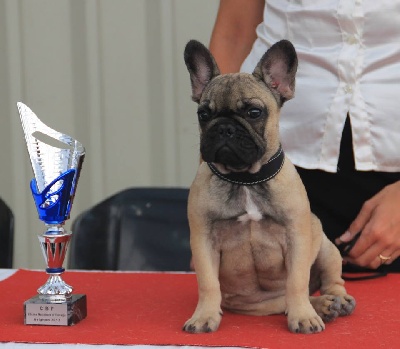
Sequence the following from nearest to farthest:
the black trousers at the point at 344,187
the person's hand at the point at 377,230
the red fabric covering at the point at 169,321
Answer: the red fabric covering at the point at 169,321 < the person's hand at the point at 377,230 < the black trousers at the point at 344,187

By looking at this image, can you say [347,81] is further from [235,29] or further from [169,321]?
[169,321]

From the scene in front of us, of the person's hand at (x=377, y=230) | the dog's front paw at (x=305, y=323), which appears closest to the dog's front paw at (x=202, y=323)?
the dog's front paw at (x=305, y=323)

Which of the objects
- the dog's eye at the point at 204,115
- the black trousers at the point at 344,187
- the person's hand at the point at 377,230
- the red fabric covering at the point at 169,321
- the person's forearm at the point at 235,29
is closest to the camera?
the red fabric covering at the point at 169,321

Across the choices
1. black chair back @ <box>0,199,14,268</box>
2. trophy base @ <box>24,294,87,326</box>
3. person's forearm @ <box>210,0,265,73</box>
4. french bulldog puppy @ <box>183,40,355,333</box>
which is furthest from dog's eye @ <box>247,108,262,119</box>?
black chair back @ <box>0,199,14,268</box>

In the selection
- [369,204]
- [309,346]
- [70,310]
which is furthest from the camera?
[369,204]

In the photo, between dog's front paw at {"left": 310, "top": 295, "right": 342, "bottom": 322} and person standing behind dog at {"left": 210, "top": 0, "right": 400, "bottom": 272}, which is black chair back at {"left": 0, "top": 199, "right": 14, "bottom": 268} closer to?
person standing behind dog at {"left": 210, "top": 0, "right": 400, "bottom": 272}

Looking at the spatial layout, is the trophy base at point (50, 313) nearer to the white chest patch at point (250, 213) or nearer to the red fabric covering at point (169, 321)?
the red fabric covering at point (169, 321)

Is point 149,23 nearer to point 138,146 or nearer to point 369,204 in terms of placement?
point 138,146

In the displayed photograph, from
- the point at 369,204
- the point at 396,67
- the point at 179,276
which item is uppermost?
the point at 396,67

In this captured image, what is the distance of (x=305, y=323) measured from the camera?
1304 mm

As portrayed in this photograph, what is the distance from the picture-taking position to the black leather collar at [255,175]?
1.37m

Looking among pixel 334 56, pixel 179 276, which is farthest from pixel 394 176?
pixel 179 276

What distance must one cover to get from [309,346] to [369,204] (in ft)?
1.95

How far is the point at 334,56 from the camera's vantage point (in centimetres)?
180
